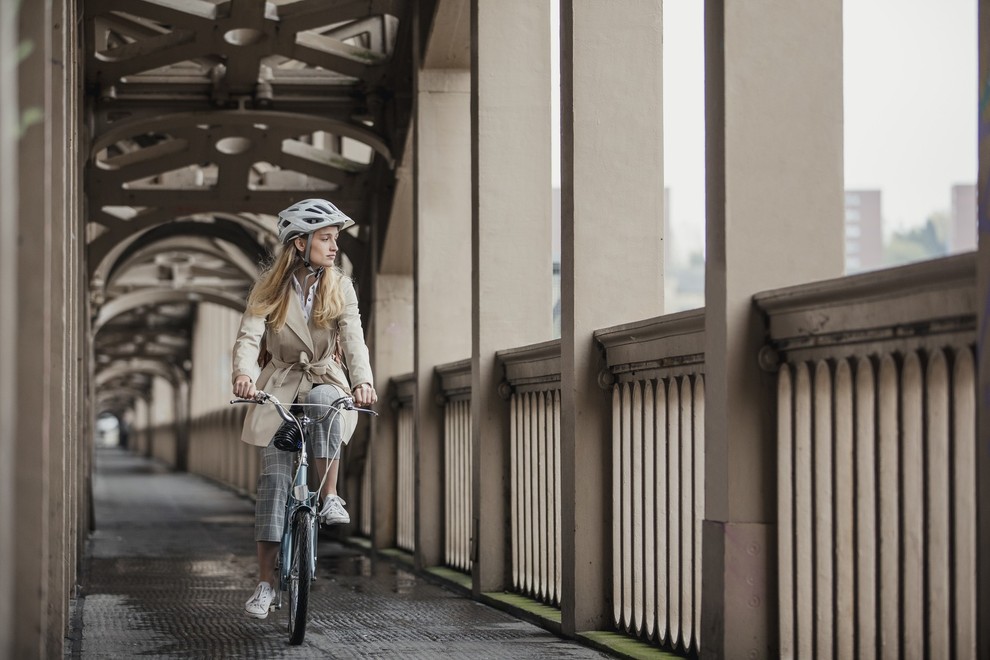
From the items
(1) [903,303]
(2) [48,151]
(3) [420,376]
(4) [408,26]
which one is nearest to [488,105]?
(3) [420,376]

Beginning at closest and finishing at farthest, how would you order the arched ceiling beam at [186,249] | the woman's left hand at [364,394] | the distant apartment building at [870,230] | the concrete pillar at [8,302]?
the concrete pillar at [8,302]
the woman's left hand at [364,394]
the arched ceiling beam at [186,249]
the distant apartment building at [870,230]

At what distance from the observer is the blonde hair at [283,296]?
5.37m

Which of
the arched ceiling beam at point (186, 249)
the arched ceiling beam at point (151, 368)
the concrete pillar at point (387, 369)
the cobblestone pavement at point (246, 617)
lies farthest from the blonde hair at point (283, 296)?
the arched ceiling beam at point (151, 368)

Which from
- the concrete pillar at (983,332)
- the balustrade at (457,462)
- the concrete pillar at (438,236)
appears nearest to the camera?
the concrete pillar at (983,332)

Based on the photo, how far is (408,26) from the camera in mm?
9875

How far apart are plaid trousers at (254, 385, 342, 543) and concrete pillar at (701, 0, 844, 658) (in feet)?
5.68

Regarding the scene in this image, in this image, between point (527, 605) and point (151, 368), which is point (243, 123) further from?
point (151, 368)

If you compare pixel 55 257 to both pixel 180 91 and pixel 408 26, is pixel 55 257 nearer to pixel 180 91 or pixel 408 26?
pixel 408 26

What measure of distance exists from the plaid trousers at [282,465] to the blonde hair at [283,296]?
28 cm

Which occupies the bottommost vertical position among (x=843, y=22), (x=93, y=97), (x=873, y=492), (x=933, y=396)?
(x=873, y=492)

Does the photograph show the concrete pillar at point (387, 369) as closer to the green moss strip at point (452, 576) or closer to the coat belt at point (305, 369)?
the green moss strip at point (452, 576)

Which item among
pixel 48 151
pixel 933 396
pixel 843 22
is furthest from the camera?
pixel 843 22

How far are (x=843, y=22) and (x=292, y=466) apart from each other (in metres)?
2.64

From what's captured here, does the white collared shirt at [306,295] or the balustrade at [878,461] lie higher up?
the white collared shirt at [306,295]
